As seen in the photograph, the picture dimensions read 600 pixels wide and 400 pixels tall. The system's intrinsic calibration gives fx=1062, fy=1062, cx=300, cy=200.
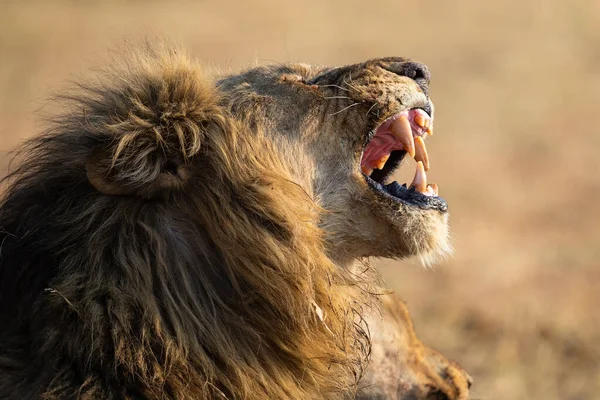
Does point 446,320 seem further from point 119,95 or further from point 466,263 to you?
point 119,95

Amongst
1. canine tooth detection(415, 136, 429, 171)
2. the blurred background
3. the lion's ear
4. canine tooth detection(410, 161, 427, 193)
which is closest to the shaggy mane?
the lion's ear

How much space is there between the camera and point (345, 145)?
3.27 meters

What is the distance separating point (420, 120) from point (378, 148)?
0.17 meters

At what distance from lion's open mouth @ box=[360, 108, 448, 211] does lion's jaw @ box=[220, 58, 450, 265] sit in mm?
24

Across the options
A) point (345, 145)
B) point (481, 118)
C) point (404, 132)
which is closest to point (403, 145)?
point (404, 132)

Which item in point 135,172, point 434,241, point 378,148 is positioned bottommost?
point 434,241

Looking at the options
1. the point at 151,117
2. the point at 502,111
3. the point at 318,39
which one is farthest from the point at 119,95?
the point at 318,39

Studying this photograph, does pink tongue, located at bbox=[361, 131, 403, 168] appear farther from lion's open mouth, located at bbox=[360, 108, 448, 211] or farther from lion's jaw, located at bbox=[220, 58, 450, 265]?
lion's jaw, located at bbox=[220, 58, 450, 265]

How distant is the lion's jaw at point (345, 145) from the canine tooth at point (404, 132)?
0.03 m

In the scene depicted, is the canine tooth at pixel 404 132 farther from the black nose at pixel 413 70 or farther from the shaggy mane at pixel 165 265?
the shaggy mane at pixel 165 265

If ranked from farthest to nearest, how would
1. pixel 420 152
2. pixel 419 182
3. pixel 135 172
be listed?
pixel 420 152, pixel 419 182, pixel 135 172

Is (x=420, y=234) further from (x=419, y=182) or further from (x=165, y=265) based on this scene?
(x=165, y=265)

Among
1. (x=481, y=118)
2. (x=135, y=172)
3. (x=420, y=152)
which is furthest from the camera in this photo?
(x=481, y=118)

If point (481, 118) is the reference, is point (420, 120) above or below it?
above
